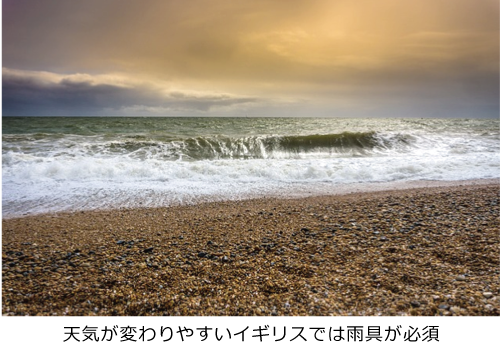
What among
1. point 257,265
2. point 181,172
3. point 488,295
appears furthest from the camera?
point 181,172

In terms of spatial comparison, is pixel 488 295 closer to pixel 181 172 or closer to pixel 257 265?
pixel 257 265

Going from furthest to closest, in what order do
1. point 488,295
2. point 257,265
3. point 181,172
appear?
point 181,172 < point 257,265 < point 488,295

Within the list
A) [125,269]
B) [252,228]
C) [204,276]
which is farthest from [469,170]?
[125,269]

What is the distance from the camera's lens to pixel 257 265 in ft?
10.2

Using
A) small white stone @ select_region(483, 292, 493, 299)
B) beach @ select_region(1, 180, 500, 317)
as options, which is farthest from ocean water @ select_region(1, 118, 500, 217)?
small white stone @ select_region(483, 292, 493, 299)

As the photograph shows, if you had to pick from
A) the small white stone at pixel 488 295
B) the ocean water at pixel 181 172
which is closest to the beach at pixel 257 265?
the small white stone at pixel 488 295

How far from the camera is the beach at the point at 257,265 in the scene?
224 centimetres

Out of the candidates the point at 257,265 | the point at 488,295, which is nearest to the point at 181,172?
the point at 257,265

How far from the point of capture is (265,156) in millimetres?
13375

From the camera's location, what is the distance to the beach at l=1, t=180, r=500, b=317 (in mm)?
2236

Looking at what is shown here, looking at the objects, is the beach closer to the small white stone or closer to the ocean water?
the small white stone

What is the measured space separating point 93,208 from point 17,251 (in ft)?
10.8

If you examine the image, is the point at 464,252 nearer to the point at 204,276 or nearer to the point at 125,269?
the point at 204,276

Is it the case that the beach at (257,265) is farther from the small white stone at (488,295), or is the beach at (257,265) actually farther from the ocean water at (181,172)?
the ocean water at (181,172)
